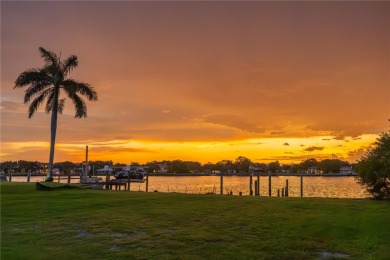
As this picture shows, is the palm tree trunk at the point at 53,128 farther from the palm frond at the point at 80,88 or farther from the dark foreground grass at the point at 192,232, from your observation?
the dark foreground grass at the point at 192,232

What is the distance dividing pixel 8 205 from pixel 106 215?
544 cm

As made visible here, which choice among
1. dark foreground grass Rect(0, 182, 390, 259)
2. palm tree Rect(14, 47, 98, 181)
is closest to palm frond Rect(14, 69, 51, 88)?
palm tree Rect(14, 47, 98, 181)

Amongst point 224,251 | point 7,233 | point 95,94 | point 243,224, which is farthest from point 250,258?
point 95,94

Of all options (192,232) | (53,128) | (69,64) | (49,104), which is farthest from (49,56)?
(192,232)

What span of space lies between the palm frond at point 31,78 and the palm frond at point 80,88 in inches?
71.7

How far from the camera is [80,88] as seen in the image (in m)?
38.2

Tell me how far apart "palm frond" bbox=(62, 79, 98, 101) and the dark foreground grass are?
75.0ft

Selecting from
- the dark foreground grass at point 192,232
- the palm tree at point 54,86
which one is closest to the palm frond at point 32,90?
the palm tree at point 54,86

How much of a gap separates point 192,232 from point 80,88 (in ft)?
101

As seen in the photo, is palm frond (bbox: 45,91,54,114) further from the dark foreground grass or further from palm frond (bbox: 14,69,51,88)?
the dark foreground grass

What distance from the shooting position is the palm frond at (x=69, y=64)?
125ft

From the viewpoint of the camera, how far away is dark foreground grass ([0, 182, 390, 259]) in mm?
8445

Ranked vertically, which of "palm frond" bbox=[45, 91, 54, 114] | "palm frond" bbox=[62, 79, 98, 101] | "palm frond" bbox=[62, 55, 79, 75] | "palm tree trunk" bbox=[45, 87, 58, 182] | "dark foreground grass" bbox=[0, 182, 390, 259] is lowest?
"dark foreground grass" bbox=[0, 182, 390, 259]

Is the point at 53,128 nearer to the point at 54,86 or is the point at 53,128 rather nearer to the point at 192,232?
the point at 54,86
